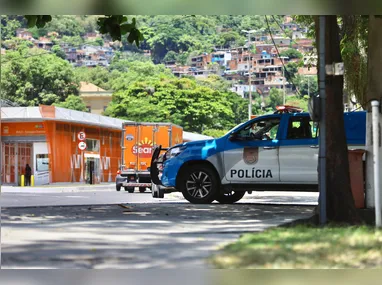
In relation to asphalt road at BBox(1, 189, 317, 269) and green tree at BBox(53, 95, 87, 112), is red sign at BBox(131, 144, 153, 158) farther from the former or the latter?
green tree at BBox(53, 95, 87, 112)

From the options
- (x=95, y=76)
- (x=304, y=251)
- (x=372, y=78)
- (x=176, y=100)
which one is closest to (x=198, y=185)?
(x=372, y=78)

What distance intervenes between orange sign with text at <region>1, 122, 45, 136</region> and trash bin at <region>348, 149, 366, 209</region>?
34817mm

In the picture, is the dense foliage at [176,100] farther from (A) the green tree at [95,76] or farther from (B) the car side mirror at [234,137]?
(B) the car side mirror at [234,137]

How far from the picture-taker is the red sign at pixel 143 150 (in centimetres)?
3083

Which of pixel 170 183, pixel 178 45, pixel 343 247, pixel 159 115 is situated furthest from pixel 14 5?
pixel 159 115

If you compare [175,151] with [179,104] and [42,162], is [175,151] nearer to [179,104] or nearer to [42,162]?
[42,162]

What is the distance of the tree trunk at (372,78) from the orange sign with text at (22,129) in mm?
35071

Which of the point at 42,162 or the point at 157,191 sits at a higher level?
the point at 42,162

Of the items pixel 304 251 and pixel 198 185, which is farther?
pixel 198 185

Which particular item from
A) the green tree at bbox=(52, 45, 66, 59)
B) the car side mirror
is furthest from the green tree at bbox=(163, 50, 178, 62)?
the car side mirror

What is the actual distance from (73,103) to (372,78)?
203 feet

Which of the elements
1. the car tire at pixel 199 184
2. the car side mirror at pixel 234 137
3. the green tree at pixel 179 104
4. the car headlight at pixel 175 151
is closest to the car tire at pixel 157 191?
the car headlight at pixel 175 151

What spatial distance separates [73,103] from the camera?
246 ft

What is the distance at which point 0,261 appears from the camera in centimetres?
945
